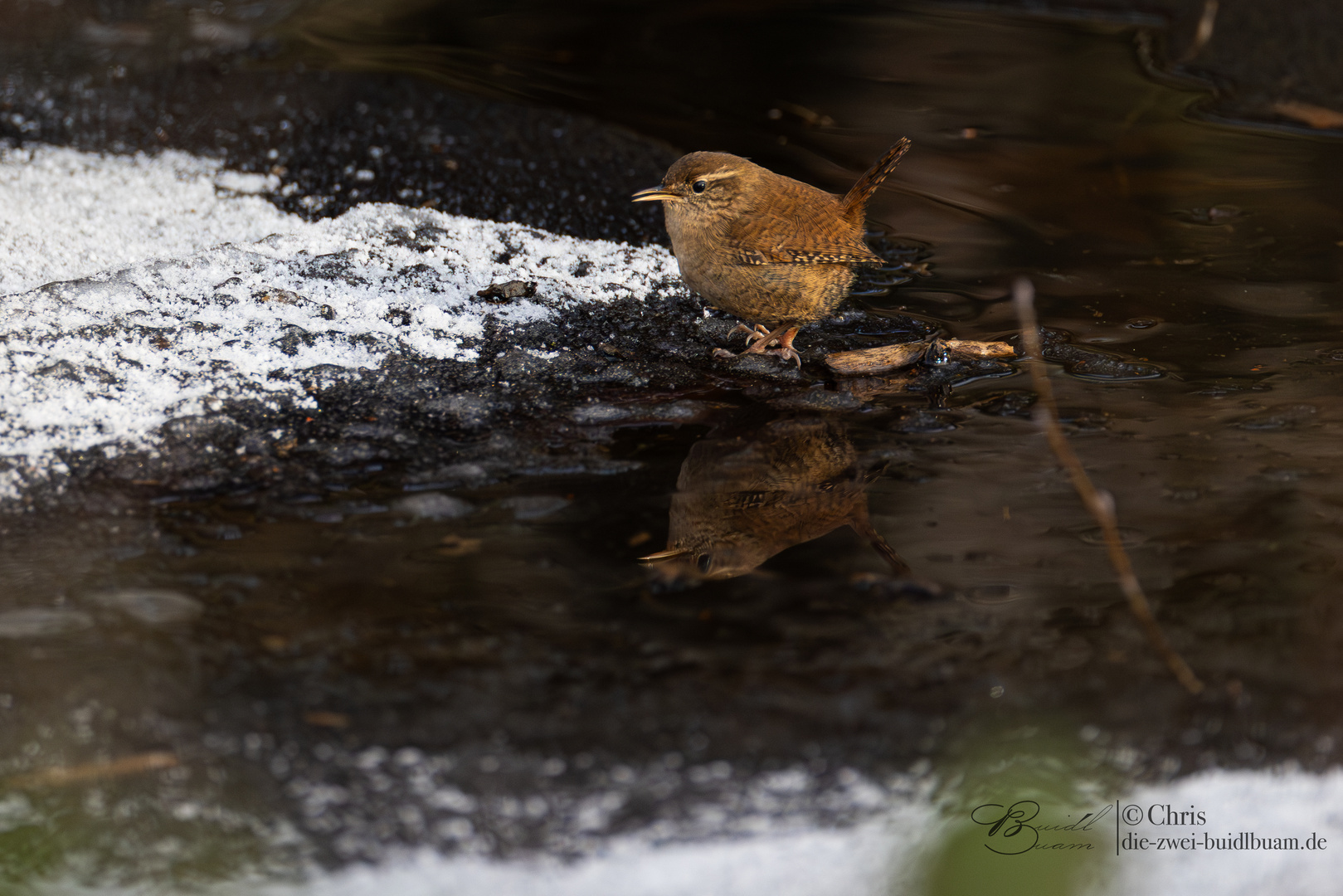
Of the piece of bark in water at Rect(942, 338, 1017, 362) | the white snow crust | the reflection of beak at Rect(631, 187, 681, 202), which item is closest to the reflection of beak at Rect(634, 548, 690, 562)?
the white snow crust

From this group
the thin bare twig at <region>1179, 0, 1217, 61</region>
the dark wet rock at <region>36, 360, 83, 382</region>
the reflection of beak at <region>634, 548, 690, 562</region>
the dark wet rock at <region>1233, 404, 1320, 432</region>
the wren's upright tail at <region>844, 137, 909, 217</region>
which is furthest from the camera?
the thin bare twig at <region>1179, 0, 1217, 61</region>

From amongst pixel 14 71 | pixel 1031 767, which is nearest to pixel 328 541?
pixel 1031 767

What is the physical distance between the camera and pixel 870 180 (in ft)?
12.5

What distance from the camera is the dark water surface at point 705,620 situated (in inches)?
75.9

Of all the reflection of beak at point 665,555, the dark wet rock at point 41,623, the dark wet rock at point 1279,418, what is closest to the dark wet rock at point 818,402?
the reflection of beak at point 665,555

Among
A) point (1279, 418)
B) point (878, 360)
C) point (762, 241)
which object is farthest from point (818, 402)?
point (1279, 418)

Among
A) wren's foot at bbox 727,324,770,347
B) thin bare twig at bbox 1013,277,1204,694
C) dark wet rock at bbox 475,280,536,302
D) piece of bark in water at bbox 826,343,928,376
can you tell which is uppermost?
dark wet rock at bbox 475,280,536,302

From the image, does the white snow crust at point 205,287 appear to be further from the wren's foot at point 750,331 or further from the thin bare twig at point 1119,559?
the thin bare twig at point 1119,559

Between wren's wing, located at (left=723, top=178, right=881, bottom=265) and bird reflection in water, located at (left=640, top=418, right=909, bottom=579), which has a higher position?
wren's wing, located at (left=723, top=178, right=881, bottom=265)

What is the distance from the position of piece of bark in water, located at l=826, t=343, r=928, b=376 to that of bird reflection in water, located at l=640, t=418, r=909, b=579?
37cm

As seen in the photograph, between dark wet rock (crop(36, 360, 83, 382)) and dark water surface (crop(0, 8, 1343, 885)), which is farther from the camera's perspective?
dark wet rock (crop(36, 360, 83, 382))

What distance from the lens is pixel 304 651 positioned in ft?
7.26

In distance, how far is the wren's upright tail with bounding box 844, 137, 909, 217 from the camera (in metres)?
3.72

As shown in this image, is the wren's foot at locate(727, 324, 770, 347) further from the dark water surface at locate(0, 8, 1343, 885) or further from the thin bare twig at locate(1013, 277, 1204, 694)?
the thin bare twig at locate(1013, 277, 1204, 694)
